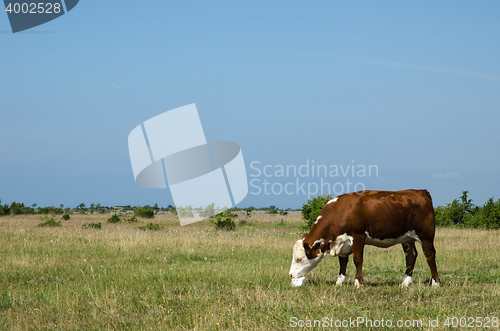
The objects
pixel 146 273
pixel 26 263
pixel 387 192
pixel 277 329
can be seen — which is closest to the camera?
pixel 277 329

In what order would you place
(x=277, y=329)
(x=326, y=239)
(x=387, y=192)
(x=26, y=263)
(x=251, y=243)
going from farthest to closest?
1. (x=251, y=243)
2. (x=26, y=263)
3. (x=387, y=192)
4. (x=326, y=239)
5. (x=277, y=329)

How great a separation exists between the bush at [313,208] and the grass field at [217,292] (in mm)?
7843

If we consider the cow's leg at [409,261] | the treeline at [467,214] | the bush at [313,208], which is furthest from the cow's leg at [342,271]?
the treeline at [467,214]

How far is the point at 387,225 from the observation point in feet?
28.7

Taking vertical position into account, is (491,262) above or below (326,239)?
below

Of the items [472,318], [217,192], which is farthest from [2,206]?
[472,318]

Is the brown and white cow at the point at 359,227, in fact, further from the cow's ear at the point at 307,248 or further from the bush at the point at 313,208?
the bush at the point at 313,208

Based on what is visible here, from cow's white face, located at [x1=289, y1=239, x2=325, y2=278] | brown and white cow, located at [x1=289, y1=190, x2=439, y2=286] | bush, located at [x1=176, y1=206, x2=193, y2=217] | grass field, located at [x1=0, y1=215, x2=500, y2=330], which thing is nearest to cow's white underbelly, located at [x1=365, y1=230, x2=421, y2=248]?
brown and white cow, located at [x1=289, y1=190, x2=439, y2=286]

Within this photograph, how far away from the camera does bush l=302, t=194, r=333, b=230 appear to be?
22.4 m

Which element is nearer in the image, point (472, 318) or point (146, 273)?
point (472, 318)

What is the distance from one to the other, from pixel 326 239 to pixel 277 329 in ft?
9.95

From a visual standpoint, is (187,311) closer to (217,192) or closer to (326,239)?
(326,239)

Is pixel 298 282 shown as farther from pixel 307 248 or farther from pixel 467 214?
pixel 467 214

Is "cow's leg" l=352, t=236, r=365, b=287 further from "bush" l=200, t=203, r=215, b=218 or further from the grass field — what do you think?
"bush" l=200, t=203, r=215, b=218
